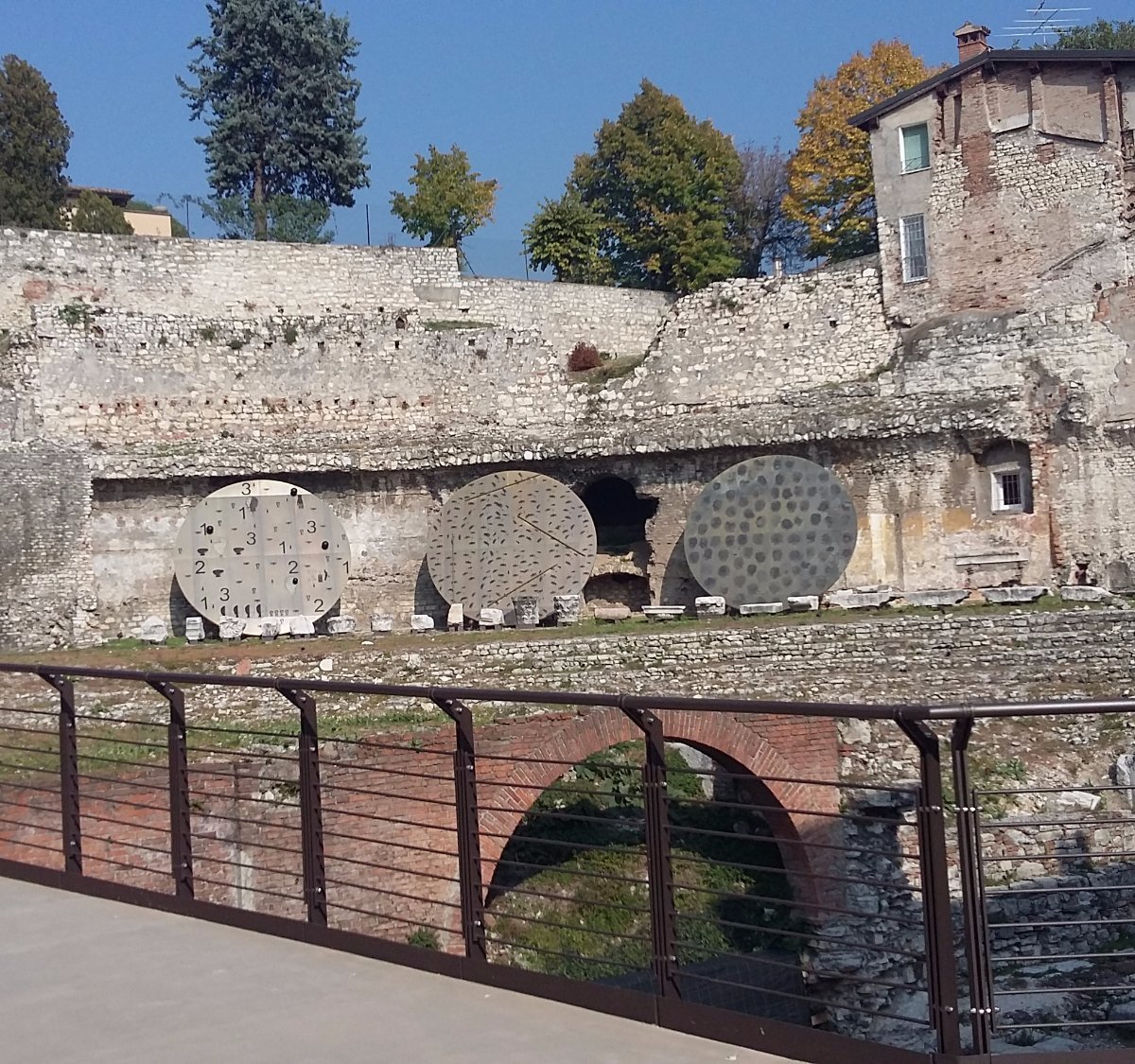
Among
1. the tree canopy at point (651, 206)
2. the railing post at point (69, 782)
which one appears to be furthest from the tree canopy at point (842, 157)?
the railing post at point (69, 782)

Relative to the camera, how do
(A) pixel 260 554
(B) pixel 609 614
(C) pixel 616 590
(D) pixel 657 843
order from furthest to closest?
1. (C) pixel 616 590
2. (B) pixel 609 614
3. (A) pixel 260 554
4. (D) pixel 657 843

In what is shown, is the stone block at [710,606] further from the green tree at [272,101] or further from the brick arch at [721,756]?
the green tree at [272,101]

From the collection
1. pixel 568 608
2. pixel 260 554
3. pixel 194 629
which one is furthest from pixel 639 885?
pixel 260 554

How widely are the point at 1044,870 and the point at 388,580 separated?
11347mm

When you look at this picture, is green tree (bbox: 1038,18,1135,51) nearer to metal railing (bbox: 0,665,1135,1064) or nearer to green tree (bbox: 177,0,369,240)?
green tree (bbox: 177,0,369,240)

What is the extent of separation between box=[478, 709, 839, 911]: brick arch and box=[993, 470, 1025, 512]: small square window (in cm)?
811

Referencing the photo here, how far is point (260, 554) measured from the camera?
20.9m

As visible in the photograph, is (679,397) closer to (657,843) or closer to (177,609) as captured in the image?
(177,609)

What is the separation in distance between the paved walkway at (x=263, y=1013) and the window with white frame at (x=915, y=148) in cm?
2090

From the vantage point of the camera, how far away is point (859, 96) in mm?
36188

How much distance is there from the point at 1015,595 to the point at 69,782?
1417 centimetres

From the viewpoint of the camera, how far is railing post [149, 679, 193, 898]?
5.71 m

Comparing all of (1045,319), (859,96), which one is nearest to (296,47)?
(859,96)

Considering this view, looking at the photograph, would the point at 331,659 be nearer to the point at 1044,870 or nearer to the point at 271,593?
the point at 271,593
